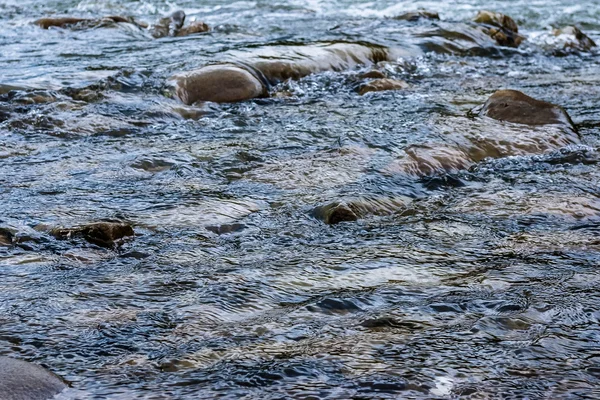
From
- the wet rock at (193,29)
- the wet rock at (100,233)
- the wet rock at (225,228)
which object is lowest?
the wet rock at (225,228)

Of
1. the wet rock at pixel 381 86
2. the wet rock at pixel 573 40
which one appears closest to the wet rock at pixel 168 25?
the wet rock at pixel 381 86

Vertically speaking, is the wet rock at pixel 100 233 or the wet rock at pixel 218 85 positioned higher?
the wet rock at pixel 218 85

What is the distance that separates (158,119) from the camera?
249 inches

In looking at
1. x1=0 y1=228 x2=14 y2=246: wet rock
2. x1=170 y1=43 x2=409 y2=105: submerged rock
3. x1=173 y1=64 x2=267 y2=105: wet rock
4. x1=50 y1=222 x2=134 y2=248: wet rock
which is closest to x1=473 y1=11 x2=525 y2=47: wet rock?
x1=170 y1=43 x2=409 y2=105: submerged rock

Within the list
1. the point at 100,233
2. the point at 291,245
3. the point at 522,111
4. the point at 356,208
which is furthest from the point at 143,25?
the point at 291,245

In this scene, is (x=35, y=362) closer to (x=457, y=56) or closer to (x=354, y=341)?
(x=354, y=341)

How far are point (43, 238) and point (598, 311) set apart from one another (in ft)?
7.91

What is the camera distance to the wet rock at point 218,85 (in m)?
6.83

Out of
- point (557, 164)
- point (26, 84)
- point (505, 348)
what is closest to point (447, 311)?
point (505, 348)

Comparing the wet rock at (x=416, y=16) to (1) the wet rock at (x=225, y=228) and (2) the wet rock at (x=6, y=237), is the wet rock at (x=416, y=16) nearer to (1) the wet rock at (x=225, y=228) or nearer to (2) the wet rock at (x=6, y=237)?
(1) the wet rock at (x=225, y=228)

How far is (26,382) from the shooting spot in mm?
2572

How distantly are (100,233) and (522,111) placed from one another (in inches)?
133

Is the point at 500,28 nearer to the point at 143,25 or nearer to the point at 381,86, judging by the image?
the point at 381,86

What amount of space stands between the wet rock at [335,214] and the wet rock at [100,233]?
3.09ft
